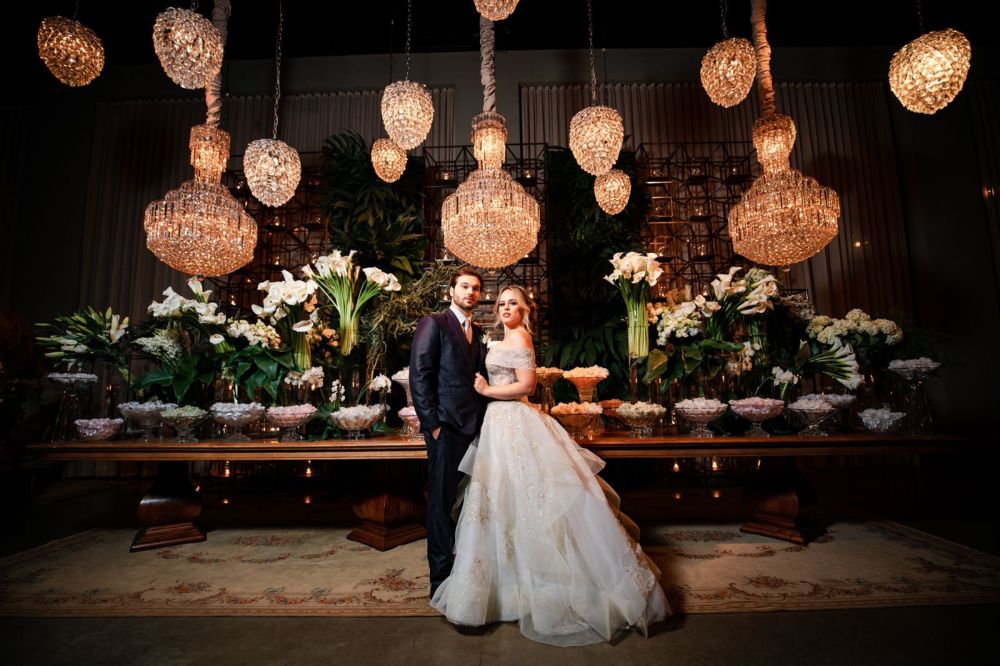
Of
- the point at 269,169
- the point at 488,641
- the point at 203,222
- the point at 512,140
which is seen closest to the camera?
the point at 488,641

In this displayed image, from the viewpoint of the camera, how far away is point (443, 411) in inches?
92.7

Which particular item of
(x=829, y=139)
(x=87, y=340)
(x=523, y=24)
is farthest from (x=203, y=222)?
(x=829, y=139)

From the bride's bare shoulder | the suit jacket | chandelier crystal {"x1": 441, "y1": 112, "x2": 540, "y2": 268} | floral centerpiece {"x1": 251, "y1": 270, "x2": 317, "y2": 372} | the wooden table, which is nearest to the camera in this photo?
the suit jacket

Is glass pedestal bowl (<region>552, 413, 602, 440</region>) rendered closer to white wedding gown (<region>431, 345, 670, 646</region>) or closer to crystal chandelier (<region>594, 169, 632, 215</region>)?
white wedding gown (<region>431, 345, 670, 646</region>)

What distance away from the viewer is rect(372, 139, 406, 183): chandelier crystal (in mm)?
4820

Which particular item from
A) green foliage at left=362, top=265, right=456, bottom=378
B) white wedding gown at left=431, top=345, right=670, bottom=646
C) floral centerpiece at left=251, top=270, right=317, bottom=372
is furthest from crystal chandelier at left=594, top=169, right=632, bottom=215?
white wedding gown at left=431, top=345, right=670, bottom=646

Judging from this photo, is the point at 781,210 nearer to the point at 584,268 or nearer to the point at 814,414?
the point at 814,414

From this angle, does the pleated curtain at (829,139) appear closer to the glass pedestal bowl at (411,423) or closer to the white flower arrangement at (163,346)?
the glass pedestal bowl at (411,423)

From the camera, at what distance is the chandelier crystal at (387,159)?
15.8 ft

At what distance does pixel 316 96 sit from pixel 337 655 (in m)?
7.67

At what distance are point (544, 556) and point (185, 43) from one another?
354 centimetres

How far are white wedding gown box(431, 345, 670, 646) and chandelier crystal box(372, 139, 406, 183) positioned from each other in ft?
12.0

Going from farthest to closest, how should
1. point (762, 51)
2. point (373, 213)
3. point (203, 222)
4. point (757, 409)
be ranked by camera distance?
point (373, 213) → point (762, 51) → point (203, 222) → point (757, 409)

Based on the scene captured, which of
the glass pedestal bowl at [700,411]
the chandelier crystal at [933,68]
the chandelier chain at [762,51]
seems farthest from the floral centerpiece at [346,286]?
the chandelier crystal at [933,68]
